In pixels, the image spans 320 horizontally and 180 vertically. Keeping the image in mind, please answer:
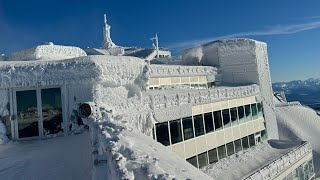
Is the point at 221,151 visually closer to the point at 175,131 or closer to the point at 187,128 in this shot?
the point at 187,128

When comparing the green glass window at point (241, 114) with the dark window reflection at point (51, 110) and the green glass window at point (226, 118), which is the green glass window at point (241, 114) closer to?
the green glass window at point (226, 118)

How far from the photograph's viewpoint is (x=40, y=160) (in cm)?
739

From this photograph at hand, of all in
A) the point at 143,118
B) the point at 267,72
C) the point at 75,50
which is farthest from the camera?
the point at 267,72

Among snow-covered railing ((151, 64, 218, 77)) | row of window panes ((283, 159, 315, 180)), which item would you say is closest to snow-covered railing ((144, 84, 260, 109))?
snow-covered railing ((151, 64, 218, 77))

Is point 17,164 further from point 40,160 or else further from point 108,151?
point 108,151

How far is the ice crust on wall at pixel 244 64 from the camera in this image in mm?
20547

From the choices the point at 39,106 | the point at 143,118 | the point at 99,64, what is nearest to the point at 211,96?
the point at 143,118

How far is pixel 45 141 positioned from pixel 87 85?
199 cm

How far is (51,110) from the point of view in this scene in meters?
9.95

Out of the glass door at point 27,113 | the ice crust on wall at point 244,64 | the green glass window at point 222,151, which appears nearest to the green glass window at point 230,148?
the green glass window at point 222,151

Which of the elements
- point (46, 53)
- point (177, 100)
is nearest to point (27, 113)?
point (177, 100)

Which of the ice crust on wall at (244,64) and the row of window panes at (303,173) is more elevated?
the ice crust on wall at (244,64)

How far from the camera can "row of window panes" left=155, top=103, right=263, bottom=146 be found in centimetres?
1238

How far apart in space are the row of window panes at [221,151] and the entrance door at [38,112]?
597cm
